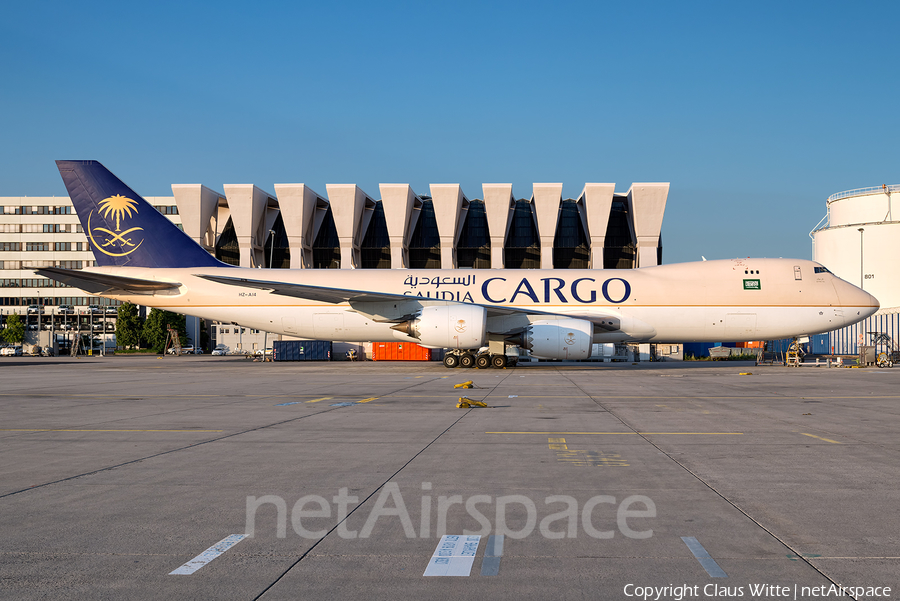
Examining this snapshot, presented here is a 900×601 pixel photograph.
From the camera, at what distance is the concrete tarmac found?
12.1ft

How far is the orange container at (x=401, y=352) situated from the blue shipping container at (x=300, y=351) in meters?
5.33

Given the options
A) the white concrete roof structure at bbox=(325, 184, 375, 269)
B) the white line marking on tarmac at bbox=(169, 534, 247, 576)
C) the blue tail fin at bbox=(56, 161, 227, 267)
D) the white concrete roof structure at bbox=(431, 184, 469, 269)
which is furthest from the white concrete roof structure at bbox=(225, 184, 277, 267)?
the white line marking on tarmac at bbox=(169, 534, 247, 576)

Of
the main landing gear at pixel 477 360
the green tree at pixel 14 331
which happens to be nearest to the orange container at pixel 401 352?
the main landing gear at pixel 477 360

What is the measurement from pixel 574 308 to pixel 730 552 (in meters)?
24.3

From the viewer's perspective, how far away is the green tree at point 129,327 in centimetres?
8025

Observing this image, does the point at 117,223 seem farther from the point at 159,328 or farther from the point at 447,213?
the point at 159,328

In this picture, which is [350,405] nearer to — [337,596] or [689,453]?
[689,453]

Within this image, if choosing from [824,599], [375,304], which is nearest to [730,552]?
[824,599]

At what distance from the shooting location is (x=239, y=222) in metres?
57.2

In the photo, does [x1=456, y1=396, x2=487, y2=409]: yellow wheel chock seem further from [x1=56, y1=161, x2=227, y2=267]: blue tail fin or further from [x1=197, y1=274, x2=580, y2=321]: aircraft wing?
[x1=56, y1=161, x2=227, y2=267]: blue tail fin

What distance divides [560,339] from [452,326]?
4558mm
